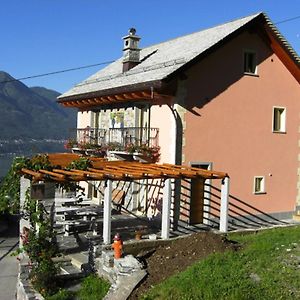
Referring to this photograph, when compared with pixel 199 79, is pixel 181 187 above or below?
below

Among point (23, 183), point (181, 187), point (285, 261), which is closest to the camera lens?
point (285, 261)

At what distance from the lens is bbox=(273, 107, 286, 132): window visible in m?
21.2

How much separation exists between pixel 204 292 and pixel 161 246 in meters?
4.83

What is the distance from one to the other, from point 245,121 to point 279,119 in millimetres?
2299

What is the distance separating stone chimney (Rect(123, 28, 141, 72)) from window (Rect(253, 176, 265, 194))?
28.2 feet

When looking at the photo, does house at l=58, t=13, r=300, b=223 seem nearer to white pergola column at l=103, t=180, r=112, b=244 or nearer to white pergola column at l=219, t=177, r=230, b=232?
white pergola column at l=219, t=177, r=230, b=232

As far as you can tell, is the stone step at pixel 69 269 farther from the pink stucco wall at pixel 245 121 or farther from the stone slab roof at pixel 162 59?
the stone slab roof at pixel 162 59

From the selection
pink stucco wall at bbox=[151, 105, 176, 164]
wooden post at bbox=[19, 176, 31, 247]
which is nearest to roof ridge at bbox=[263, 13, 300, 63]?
pink stucco wall at bbox=[151, 105, 176, 164]

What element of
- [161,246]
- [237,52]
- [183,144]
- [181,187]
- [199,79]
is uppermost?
[237,52]

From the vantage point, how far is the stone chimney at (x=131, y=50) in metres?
23.8

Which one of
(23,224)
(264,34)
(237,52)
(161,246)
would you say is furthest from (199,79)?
(23,224)

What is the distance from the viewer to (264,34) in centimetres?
2016

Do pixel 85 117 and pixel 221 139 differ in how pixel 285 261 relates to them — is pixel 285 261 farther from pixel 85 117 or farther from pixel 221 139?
pixel 85 117

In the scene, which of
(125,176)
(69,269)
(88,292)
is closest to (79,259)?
(69,269)
